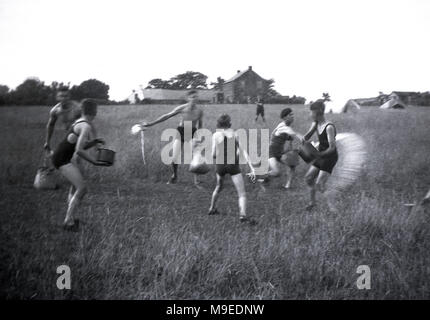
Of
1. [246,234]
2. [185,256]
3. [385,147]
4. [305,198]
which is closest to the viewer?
[185,256]

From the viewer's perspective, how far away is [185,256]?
3471 mm

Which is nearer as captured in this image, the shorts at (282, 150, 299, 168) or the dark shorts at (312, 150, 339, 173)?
the dark shorts at (312, 150, 339, 173)

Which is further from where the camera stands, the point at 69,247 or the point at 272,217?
the point at 272,217

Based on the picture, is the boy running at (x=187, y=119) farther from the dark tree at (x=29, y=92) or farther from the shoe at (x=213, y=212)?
the dark tree at (x=29, y=92)

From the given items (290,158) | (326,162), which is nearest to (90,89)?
(290,158)

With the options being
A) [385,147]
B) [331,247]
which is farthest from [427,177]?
[331,247]

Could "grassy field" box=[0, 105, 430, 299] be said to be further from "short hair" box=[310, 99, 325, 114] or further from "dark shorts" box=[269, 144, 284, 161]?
"short hair" box=[310, 99, 325, 114]

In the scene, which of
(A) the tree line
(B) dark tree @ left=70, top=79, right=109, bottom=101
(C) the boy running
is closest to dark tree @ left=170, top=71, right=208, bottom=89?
(B) dark tree @ left=70, top=79, right=109, bottom=101

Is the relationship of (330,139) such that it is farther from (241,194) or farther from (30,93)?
(30,93)

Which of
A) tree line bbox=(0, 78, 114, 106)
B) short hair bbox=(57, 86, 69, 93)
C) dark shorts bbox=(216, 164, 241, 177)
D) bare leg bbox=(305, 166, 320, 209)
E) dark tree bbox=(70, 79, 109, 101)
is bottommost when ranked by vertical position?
bare leg bbox=(305, 166, 320, 209)

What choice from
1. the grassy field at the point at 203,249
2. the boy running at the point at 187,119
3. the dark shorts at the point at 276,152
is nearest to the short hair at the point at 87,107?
the grassy field at the point at 203,249
